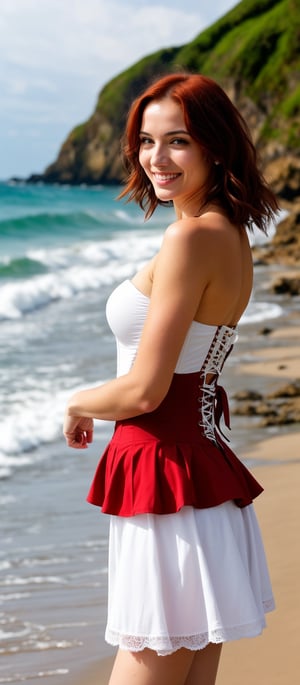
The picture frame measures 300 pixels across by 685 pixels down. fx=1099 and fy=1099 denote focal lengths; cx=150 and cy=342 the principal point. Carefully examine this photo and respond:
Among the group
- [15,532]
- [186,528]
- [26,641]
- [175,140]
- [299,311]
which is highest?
[175,140]

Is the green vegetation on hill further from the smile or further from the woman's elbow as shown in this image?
the woman's elbow

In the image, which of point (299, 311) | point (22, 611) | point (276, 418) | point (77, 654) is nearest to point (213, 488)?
point (77, 654)

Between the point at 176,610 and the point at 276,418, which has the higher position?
the point at 176,610

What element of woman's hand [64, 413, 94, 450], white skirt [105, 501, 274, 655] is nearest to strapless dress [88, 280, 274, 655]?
white skirt [105, 501, 274, 655]

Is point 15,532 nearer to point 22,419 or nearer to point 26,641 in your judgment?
point 26,641

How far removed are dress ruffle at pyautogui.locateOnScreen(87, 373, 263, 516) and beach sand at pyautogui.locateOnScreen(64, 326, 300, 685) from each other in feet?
5.07

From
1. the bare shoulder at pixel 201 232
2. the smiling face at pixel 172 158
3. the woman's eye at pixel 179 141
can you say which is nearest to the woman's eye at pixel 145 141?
the smiling face at pixel 172 158

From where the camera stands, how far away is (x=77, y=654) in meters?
4.31

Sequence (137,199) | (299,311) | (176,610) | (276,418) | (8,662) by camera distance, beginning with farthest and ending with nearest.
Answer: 1. (299,311)
2. (276,418)
3. (8,662)
4. (137,199)
5. (176,610)

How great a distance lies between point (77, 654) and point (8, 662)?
27 cm

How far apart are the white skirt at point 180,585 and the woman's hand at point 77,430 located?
32 cm

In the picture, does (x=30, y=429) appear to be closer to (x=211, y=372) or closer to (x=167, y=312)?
(x=211, y=372)

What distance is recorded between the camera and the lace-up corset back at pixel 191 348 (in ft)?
8.41

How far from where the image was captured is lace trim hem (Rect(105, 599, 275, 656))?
245 cm
